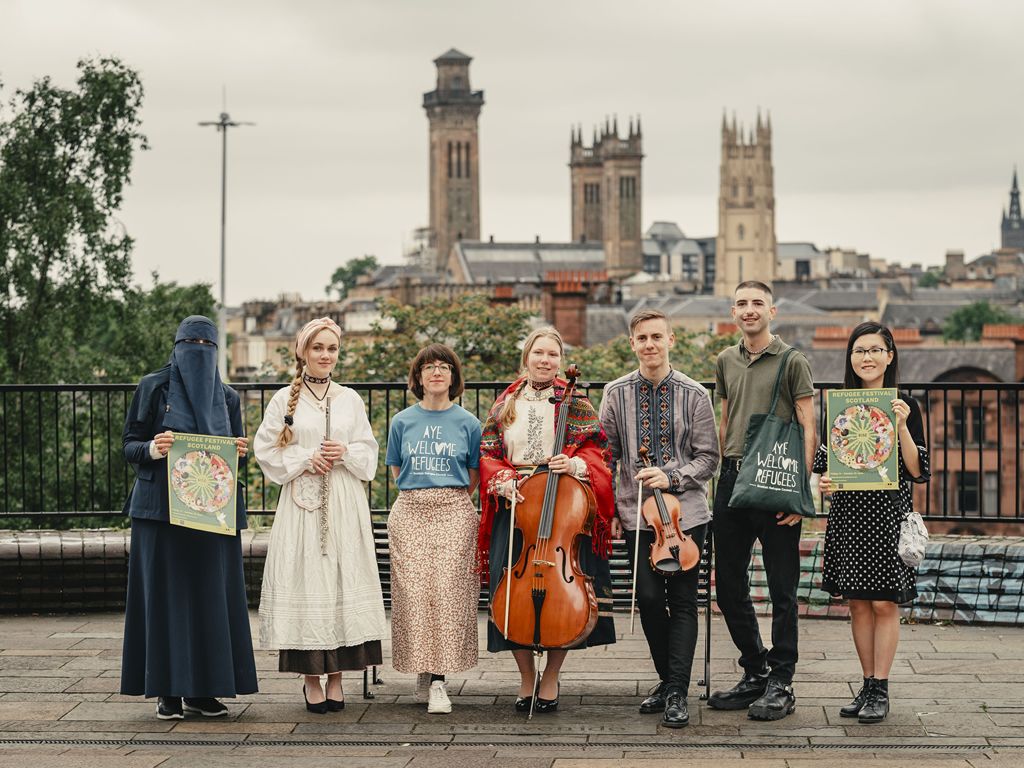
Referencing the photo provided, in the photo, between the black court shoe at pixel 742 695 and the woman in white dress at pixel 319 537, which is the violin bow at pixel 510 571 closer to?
the woman in white dress at pixel 319 537

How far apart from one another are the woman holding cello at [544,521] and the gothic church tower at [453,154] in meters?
174

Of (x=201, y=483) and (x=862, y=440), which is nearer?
(x=862, y=440)

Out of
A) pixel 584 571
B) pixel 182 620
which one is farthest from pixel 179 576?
pixel 584 571

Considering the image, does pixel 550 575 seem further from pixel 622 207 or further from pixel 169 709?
pixel 622 207

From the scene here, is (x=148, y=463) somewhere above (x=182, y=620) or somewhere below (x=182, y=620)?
above

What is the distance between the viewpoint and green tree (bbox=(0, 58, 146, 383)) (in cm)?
3089

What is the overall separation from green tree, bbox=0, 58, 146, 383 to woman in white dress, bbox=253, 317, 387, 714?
2479cm

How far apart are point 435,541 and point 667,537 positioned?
101 cm

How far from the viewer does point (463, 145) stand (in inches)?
7185

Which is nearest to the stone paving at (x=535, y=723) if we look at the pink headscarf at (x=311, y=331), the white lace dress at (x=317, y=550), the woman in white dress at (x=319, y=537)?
the woman in white dress at (x=319, y=537)

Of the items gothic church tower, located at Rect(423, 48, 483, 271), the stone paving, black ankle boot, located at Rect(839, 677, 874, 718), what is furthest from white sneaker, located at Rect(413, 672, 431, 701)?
gothic church tower, located at Rect(423, 48, 483, 271)

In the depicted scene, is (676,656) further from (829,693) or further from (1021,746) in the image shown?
(1021,746)

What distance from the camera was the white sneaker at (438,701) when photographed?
7.02 m

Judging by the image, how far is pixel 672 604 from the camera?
696 cm
